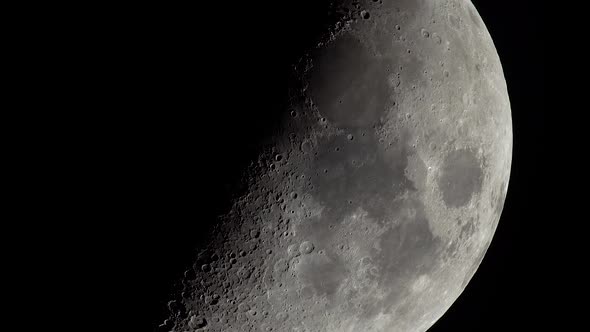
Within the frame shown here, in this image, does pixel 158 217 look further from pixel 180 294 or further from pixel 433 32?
pixel 433 32

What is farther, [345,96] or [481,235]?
[481,235]

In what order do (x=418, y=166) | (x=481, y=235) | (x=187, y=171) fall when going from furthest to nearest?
(x=481, y=235), (x=418, y=166), (x=187, y=171)

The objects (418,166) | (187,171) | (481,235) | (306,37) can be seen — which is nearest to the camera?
(187,171)

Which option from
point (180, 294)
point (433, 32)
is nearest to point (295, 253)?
point (180, 294)

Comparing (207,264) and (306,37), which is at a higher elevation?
(306,37)

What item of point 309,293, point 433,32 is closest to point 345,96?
point 433,32

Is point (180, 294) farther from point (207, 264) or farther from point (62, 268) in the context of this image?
point (62, 268)

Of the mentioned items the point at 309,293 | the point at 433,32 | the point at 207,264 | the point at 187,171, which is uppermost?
the point at 433,32
